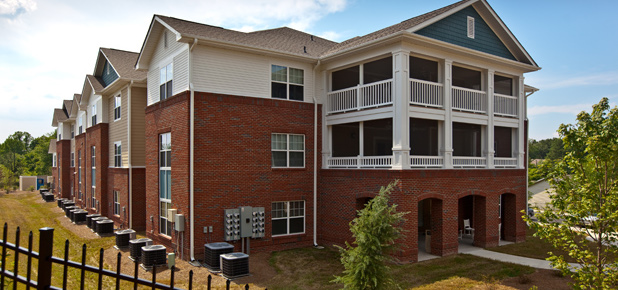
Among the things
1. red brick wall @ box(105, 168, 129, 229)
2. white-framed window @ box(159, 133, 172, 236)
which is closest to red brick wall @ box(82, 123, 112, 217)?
red brick wall @ box(105, 168, 129, 229)

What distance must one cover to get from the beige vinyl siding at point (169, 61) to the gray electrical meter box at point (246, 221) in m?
5.19

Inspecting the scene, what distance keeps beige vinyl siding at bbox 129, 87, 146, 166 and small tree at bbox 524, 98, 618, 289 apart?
19.7 m

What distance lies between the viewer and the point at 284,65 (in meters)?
17.7

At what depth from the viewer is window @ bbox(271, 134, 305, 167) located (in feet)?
57.0

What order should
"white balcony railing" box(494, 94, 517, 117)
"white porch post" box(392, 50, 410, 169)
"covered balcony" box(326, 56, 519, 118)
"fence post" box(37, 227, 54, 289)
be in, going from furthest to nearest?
"white balcony railing" box(494, 94, 517, 117) < "covered balcony" box(326, 56, 519, 118) < "white porch post" box(392, 50, 410, 169) < "fence post" box(37, 227, 54, 289)

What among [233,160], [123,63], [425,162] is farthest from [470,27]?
[123,63]

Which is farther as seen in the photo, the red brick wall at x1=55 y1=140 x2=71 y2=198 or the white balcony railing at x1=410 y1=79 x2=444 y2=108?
the red brick wall at x1=55 y1=140 x2=71 y2=198

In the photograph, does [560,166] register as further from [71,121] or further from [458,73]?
[71,121]

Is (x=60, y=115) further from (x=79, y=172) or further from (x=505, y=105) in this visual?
(x=505, y=105)

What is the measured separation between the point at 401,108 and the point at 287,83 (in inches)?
207

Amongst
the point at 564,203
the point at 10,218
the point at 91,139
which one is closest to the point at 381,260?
the point at 564,203

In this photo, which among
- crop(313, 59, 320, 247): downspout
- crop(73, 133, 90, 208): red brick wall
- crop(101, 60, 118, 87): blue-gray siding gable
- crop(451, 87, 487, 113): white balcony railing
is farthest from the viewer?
crop(73, 133, 90, 208): red brick wall

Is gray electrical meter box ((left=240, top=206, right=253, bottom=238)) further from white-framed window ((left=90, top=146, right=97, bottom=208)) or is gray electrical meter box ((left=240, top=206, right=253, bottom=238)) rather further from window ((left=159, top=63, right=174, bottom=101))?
white-framed window ((left=90, top=146, right=97, bottom=208))

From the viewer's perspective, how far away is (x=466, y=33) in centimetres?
1764
